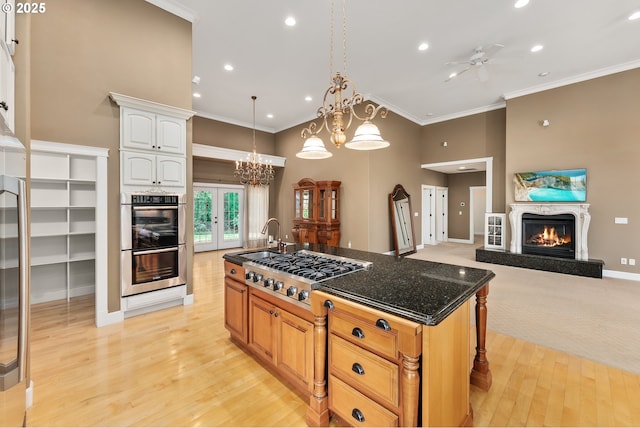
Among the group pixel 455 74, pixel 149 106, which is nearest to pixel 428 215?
pixel 455 74

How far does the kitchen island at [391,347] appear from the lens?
123 centimetres

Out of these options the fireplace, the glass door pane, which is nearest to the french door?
the glass door pane

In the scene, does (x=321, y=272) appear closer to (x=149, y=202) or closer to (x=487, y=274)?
(x=487, y=274)

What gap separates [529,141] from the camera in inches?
234

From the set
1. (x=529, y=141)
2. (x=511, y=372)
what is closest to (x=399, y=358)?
(x=511, y=372)

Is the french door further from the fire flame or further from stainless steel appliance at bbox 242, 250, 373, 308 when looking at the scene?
the fire flame

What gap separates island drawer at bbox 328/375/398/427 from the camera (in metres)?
1.36

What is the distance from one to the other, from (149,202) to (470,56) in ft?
18.4

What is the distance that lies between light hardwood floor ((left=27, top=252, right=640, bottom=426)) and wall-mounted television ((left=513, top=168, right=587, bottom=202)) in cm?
440

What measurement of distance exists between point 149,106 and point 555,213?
298 inches

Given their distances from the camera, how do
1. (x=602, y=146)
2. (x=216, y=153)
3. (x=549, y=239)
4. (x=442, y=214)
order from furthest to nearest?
(x=442, y=214) < (x=216, y=153) < (x=549, y=239) < (x=602, y=146)

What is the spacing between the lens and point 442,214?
9.89 metres

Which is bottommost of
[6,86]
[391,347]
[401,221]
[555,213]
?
[391,347]

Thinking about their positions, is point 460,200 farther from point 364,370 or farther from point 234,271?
point 364,370
